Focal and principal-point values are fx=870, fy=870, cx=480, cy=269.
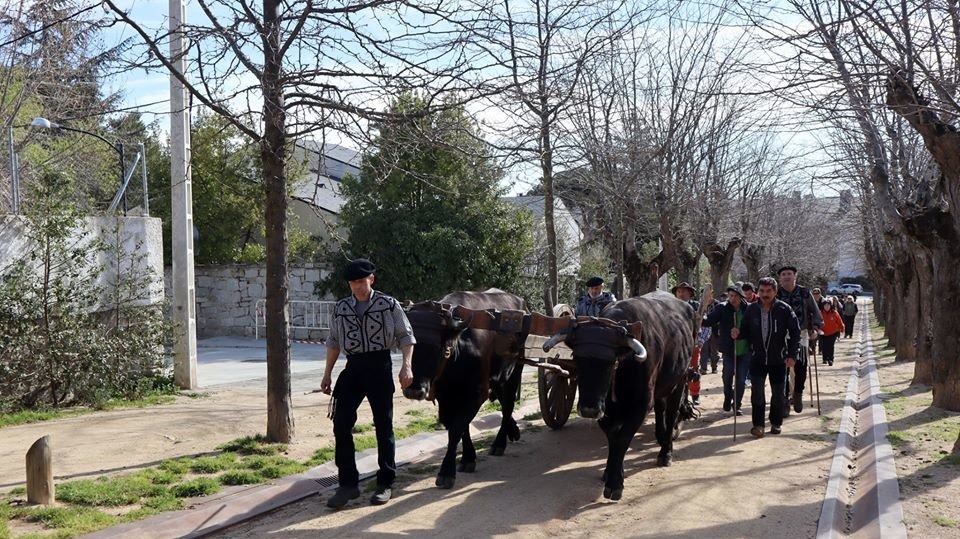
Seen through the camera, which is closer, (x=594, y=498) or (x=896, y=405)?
(x=594, y=498)

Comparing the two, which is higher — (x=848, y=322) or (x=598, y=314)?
(x=598, y=314)

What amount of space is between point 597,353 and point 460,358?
55.0 inches

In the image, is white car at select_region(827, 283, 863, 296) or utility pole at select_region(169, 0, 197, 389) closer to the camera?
utility pole at select_region(169, 0, 197, 389)

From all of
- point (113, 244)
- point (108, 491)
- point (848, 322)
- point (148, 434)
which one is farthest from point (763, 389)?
point (848, 322)

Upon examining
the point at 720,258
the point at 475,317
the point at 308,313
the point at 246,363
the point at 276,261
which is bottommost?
the point at 246,363

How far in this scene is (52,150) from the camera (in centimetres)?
2714

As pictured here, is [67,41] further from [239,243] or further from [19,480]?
[239,243]

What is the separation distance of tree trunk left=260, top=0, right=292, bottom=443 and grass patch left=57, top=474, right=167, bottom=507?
1799mm

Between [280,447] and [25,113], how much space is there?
57.8 ft

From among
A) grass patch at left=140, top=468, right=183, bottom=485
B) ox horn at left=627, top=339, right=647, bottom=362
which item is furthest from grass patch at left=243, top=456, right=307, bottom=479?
ox horn at left=627, top=339, right=647, bottom=362

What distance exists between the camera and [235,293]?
85.7 feet

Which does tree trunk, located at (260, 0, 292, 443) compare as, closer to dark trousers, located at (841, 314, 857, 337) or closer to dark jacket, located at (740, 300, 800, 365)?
dark jacket, located at (740, 300, 800, 365)

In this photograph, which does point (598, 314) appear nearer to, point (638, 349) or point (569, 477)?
point (569, 477)

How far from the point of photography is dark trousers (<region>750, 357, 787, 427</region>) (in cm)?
1028
